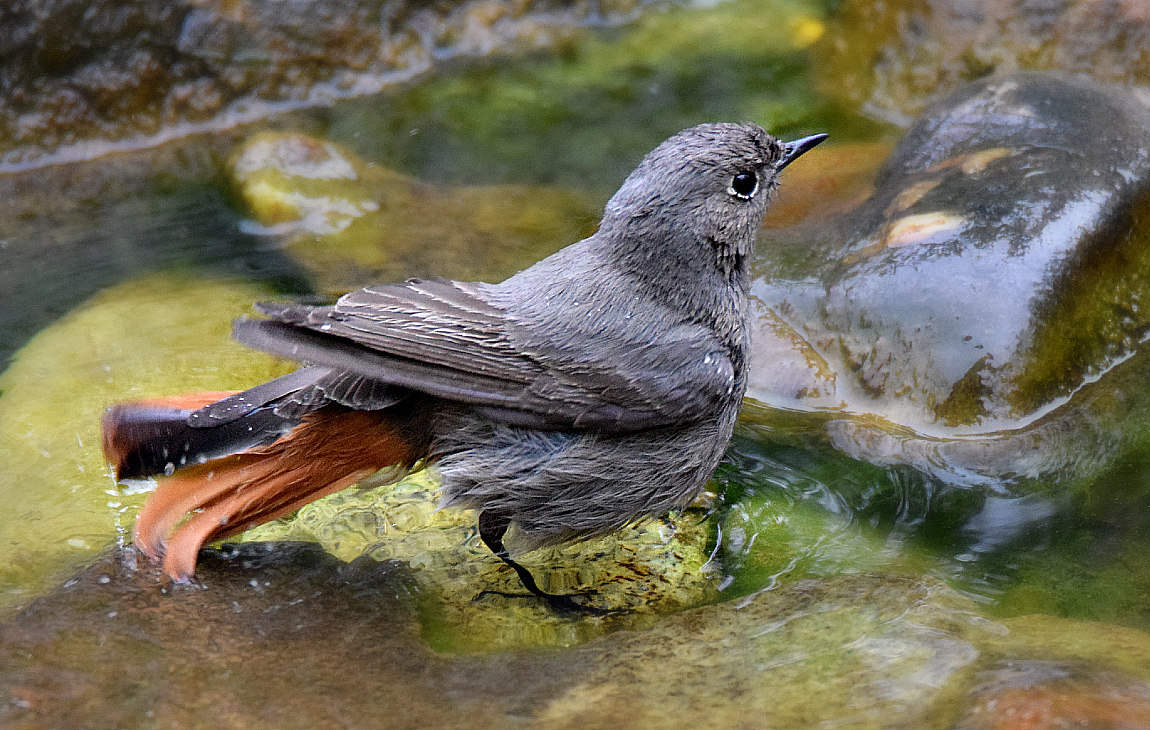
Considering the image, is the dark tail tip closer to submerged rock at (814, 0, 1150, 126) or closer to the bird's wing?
the bird's wing

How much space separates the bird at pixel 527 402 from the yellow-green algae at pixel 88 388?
1.01 feet

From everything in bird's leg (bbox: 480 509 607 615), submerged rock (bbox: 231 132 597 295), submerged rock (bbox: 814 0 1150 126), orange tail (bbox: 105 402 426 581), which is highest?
submerged rock (bbox: 814 0 1150 126)

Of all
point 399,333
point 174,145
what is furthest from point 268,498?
point 174,145

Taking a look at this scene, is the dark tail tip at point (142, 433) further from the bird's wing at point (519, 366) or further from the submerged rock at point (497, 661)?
the bird's wing at point (519, 366)

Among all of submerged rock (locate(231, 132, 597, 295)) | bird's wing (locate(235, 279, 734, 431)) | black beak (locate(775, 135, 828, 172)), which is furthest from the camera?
submerged rock (locate(231, 132, 597, 295))

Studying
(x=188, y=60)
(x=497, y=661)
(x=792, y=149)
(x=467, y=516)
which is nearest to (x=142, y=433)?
(x=467, y=516)

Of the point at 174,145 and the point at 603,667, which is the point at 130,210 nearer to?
the point at 174,145

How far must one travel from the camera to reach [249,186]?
18.0ft

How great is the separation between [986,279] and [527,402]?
2.01 meters

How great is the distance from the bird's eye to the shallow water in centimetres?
101

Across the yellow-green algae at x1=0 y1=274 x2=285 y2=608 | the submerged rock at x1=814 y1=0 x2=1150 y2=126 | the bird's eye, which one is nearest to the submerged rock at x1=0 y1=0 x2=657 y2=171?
the yellow-green algae at x1=0 y1=274 x2=285 y2=608

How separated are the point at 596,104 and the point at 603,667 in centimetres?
398

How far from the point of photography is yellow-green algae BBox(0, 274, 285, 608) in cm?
362

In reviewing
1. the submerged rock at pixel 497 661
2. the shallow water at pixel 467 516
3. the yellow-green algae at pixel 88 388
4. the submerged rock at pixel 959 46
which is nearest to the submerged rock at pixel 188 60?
the shallow water at pixel 467 516
